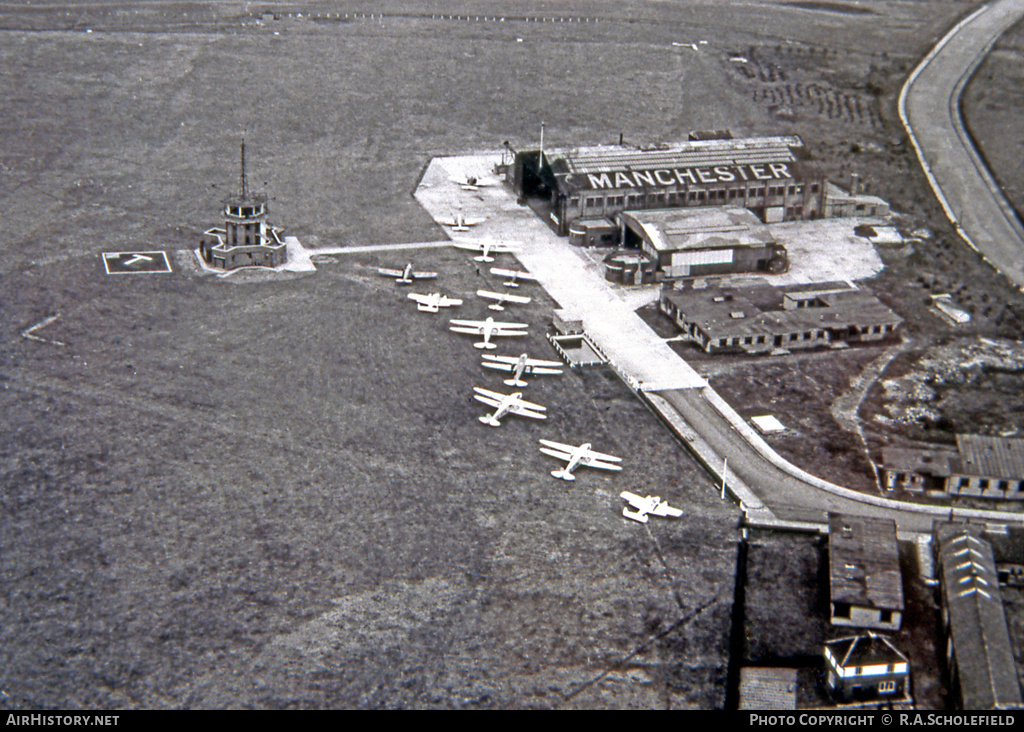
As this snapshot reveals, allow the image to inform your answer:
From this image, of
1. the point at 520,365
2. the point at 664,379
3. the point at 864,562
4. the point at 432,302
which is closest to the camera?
the point at 864,562

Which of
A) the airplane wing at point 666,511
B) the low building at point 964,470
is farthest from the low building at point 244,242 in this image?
the low building at point 964,470

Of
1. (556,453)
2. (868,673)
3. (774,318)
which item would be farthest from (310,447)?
(774,318)

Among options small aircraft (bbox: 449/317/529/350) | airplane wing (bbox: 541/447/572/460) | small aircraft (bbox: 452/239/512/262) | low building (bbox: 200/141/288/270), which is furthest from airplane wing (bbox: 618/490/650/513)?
low building (bbox: 200/141/288/270)

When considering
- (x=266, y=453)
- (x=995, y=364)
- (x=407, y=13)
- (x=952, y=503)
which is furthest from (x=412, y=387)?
(x=407, y=13)

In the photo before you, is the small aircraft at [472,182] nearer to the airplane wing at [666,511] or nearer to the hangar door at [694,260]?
the hangar door at [694,260]

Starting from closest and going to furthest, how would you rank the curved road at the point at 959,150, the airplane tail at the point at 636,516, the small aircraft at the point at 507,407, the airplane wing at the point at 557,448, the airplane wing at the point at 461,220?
the airplane tail at the point at 636,516 < the airplane wing at the point at 557,448 < the small aircraft at the point at 507,407 < the curved road at the point at 959,150 < the airplane wing at the point at 461,220

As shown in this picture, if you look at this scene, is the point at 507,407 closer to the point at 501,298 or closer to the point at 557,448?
the point at 557,448

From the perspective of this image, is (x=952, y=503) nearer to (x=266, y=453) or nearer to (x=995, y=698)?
(x=995, y=698)
